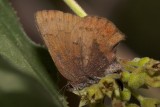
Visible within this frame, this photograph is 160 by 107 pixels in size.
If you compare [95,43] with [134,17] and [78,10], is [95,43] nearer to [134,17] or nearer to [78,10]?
[78,10]

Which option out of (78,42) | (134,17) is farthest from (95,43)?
(134,17)

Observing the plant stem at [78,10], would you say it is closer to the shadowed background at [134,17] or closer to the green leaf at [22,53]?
the green leaf at [22,53]

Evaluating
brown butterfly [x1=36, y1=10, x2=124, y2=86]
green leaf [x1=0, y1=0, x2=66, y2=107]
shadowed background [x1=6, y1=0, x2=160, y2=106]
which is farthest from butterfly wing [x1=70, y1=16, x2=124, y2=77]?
shadowed background [x1=6, y1=0, x2=160, y2=106]

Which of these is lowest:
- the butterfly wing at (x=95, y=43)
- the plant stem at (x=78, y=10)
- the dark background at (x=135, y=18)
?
the dark background at (x=135, y=18)

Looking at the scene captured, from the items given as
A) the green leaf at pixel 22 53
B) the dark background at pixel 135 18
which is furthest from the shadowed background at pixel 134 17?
the green leaf at pixel 22 53

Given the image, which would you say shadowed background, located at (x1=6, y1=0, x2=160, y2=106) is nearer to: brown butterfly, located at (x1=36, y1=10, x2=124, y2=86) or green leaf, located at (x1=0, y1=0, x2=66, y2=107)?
green leaf, located at (x1=0, y1=0, x2=66, y2=107)

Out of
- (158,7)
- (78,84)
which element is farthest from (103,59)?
(158,7)
